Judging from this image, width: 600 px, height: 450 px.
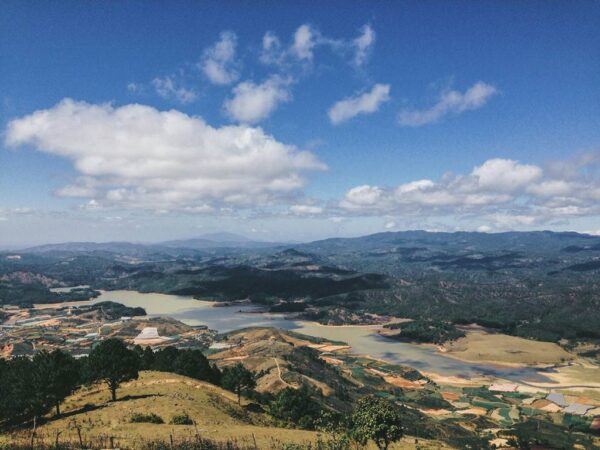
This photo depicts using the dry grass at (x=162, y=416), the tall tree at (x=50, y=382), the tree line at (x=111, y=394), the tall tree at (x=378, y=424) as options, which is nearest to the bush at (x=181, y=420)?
the dry grass at (x=162, y=416)

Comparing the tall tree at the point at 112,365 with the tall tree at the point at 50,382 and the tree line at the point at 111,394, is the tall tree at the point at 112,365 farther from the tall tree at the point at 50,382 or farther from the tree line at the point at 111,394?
the tall tree at the point at 50,382

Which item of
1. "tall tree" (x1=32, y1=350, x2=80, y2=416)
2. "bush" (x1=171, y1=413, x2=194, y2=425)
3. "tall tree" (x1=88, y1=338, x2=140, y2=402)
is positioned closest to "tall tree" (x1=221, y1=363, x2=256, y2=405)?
"tall tree" (x1=88, y1=338, x2=140, y2=402)

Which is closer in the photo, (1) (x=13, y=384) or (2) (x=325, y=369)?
(1) (x=13, y=384)

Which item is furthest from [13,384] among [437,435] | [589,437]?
[589,437]

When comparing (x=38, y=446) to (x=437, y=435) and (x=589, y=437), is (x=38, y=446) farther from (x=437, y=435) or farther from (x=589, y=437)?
(x=589, y=437)

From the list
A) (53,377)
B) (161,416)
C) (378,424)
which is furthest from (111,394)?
(378,424)

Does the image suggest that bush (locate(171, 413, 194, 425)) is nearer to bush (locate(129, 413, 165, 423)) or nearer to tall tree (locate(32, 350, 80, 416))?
bush (locate(129, 413, 165, 423))
